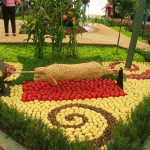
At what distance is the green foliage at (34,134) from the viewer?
344 centimetres

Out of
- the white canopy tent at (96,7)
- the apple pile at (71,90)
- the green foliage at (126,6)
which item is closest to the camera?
the apple pile at (71,90)

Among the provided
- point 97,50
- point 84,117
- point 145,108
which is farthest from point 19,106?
point 97,50

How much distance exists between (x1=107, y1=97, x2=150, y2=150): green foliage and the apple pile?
1471mm

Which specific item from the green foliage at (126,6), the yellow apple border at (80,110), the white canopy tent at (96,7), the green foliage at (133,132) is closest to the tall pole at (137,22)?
the green foliage at (126,6)

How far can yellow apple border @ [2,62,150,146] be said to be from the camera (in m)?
4.48

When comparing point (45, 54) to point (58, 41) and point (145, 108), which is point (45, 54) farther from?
point (145, 108)

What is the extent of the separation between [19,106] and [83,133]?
1.39 m

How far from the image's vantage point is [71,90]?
5930mm

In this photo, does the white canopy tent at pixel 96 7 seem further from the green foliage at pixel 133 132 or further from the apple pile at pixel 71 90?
the green foliage at pixel 133 132

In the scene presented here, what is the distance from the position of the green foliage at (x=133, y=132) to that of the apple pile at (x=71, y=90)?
147 centimetres

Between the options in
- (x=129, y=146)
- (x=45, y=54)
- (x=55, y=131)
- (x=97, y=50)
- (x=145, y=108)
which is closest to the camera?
(x=129, y=146)

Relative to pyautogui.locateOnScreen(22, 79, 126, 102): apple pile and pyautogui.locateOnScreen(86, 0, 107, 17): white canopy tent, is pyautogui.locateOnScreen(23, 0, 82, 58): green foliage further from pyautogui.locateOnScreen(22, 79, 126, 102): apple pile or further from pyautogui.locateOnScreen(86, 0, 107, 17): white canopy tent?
pyautogui.locateOnScreen(86, 0, 107, 17): white canopy tent

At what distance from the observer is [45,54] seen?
8.52 metres

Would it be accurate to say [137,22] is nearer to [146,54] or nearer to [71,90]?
[146,54]
